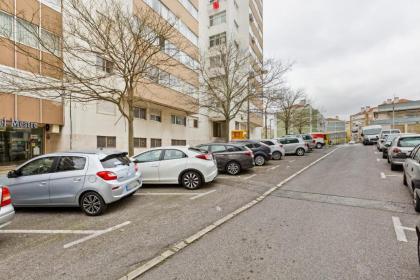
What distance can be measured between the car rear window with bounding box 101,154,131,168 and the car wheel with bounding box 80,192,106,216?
0.74 metres

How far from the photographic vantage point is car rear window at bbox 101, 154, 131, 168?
566 cm

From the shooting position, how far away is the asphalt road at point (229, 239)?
302 cm

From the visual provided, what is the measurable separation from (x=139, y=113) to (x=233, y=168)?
11.5m

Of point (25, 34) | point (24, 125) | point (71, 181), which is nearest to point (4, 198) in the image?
point (71, 181)

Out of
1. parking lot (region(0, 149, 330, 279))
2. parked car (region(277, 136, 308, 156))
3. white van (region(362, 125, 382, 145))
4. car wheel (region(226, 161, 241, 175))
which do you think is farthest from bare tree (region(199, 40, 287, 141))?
white van (region(362, 125, 382, 145))

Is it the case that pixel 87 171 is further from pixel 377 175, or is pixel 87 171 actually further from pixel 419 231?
pixel 377 175

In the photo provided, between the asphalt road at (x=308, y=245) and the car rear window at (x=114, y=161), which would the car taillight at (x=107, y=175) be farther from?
the asphalt road at (x=308, y=245)

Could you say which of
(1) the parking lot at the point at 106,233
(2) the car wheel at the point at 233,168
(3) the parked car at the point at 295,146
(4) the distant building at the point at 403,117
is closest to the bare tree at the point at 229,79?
(3) the parked car at the point at 295,146

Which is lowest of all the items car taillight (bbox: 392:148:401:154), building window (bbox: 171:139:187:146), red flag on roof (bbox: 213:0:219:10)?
car taillight (bbox: 392:148:401:154)

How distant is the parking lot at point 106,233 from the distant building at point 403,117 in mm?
66132

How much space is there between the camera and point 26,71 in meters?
11.3

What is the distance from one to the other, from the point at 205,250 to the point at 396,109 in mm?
76553

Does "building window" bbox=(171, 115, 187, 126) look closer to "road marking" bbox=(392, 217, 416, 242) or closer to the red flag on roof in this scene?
the red flag on roof

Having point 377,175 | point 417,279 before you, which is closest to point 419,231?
point 417,279
